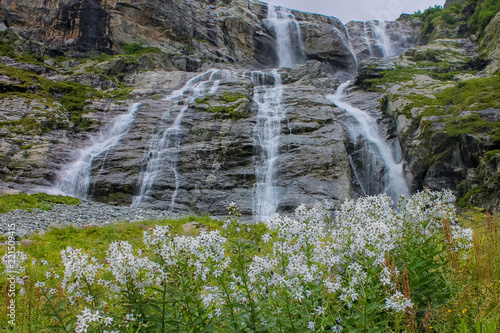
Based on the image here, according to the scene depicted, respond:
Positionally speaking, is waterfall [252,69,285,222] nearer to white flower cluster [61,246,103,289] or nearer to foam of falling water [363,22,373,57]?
white flower cluster [61,246,103,289]

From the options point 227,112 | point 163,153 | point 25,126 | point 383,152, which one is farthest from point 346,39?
point 25,126

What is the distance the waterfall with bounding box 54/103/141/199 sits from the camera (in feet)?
A: 60.7

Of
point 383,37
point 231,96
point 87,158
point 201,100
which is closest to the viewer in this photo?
point 87,158

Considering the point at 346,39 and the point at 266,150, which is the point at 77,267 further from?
the point at 346,39

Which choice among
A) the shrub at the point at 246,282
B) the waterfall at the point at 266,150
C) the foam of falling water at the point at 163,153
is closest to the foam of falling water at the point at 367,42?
the waterfall at the point at 266,150

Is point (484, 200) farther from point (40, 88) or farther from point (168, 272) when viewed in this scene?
point (40, 88)

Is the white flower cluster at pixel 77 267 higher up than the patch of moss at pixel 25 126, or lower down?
lower down

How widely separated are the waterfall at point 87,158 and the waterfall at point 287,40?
94.4 ft

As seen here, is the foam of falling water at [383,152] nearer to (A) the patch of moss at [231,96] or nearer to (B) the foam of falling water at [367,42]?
(A) the patch of moss at [231,96]

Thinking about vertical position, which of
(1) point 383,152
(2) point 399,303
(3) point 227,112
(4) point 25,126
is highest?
(3) point 227,112

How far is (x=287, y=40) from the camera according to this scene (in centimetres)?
4766

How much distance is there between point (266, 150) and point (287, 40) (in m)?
32.8

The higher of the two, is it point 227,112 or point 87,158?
point 227,112

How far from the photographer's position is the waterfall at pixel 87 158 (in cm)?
1850
